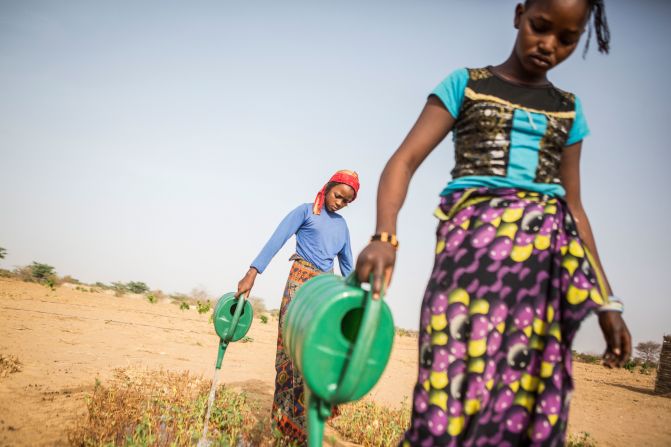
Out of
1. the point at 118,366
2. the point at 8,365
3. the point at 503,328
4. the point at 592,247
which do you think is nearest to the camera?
the point at 503,328

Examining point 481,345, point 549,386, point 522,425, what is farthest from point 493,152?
point 522,425

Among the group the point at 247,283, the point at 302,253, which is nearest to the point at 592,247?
the point at 247,283

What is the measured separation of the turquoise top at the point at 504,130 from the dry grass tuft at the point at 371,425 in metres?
3.01

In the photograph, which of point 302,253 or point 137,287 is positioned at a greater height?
point 302,253

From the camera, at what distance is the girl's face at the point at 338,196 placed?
13.2 ft

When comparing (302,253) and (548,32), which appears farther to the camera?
(302,253)

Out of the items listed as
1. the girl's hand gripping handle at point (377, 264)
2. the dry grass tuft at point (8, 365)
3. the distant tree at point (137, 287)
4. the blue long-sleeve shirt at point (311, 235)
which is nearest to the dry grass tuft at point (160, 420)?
the dry grass tuft at point (8, 365)

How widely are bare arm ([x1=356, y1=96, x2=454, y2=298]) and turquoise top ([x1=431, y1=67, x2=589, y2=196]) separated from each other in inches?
2.3

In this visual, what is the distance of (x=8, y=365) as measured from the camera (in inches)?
189

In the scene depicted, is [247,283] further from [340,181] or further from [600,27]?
[600,27]

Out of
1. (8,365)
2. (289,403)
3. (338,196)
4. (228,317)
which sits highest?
(338,196)

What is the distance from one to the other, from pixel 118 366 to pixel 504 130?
6209 mm

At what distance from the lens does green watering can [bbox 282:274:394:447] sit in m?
1.14

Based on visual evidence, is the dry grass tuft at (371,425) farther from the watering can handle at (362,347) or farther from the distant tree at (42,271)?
the distant tree at (42,271)
